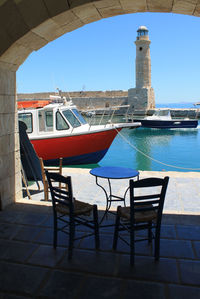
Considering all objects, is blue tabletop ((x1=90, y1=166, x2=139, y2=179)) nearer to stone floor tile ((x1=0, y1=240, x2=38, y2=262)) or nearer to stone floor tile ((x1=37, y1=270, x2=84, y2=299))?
stone floor tile ((x1=0, y1=240, x2=38, y2=262))

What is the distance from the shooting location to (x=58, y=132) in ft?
30.5

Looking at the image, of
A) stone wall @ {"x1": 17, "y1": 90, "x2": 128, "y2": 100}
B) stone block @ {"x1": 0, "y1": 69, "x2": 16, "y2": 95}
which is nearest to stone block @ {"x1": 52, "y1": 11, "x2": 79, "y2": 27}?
stone block @ {"x1": 0, "y1": 69, "x2": 16, "y2": 95}

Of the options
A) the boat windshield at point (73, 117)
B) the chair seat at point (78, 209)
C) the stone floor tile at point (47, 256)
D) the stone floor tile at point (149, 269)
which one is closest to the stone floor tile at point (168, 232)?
the stone floor tile at point (149, 269)

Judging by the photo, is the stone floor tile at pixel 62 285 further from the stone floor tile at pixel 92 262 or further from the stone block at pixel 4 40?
the stone block at pixel 4 40

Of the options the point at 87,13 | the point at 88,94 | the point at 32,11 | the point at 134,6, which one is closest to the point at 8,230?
the point at 32,11

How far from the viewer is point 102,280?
2.03 metres

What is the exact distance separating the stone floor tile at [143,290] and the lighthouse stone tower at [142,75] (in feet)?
110

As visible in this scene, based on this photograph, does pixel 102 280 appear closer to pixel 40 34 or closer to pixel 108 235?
pixel 108 235

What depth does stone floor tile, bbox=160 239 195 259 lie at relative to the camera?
2377 millimetres

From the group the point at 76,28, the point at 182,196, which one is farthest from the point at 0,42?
the point at 182,196

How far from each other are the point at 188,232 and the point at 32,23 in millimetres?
2766

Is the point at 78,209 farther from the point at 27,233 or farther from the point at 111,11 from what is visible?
the point at 111,11

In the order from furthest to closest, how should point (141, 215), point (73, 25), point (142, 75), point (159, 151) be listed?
1. point (142, 75)
2. point (159, 151)
3. point (73, 25)
4. point (141, 215)

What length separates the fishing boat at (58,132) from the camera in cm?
912
